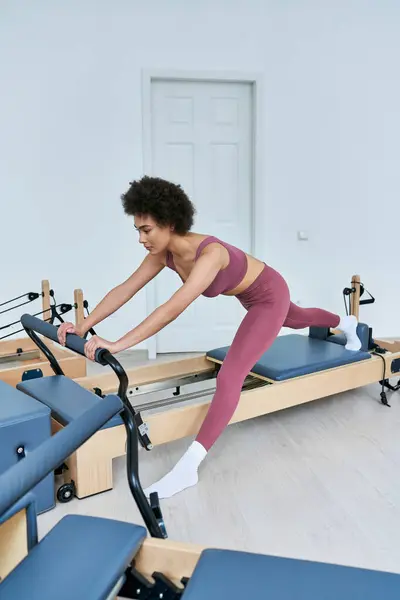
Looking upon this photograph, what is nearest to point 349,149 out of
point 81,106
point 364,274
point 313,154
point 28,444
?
point 313,154

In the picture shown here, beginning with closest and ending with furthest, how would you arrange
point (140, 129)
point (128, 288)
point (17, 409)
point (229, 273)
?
point (17, 409) < point (229, 273) < point (128, 288) < point (140, 129)

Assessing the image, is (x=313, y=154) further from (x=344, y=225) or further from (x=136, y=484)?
(x=136, y=484)

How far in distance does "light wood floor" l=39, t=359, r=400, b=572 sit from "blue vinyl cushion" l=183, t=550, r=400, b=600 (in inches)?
27.5

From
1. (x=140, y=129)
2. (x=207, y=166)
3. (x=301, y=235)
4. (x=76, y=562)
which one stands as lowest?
(x=76, y=562)

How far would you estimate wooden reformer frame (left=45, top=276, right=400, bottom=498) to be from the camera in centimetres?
190

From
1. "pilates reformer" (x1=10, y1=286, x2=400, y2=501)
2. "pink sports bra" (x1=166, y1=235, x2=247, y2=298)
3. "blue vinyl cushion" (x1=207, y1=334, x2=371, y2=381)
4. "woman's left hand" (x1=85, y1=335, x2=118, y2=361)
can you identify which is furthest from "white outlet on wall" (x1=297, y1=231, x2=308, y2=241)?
"woman's left hand" (x1=85, y1=335, x2=118, y2=361)

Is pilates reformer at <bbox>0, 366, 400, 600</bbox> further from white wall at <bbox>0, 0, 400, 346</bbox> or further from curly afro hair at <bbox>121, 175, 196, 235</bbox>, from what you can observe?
white wall at <bbox>0, 0, 400, 346</bbox>

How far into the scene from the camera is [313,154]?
13.9ft

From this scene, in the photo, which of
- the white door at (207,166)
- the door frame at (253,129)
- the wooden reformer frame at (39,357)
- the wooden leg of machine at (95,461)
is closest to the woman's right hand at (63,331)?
the wooden leg of machine at (95,461)

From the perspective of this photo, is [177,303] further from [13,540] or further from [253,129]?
[253,129]

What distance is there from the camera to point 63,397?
79.2 inches

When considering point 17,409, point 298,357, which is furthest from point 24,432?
point 298,357

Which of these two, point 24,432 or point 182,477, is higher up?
point 24,432

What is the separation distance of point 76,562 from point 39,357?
2391 millimetres
